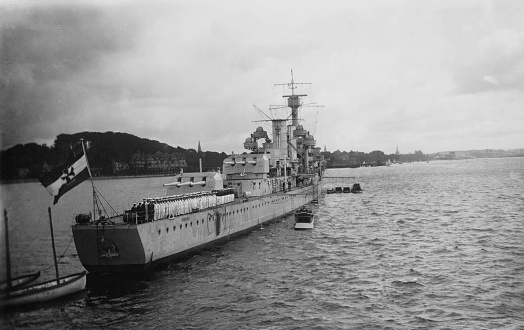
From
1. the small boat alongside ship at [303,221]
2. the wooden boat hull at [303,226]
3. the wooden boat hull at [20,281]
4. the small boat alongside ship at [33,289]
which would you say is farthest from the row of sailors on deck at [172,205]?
the small boat alongside ship at [303,221]

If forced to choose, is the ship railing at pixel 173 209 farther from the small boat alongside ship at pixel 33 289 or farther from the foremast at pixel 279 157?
the foremast at pixel 279 157

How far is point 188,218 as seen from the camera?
94.4 ft

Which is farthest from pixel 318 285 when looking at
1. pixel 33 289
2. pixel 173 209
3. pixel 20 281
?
pixel 20 281

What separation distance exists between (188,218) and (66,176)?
10324 millimetres

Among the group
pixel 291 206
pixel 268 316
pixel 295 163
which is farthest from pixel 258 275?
pixel 295 163

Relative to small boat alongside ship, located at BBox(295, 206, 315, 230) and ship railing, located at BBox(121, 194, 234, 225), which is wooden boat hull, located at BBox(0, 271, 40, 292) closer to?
ship railing, located at BBox(121, 194, 234, 225)

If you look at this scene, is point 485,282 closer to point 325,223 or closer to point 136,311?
point 136,311

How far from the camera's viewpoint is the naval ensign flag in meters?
19.1

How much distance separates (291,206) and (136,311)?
39.1m

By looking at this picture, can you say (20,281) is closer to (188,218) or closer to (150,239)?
(150,239)

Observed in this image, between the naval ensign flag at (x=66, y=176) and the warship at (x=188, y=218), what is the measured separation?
410cm

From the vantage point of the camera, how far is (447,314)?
59.1 ft

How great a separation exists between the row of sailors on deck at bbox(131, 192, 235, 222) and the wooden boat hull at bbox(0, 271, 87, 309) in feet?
15.0

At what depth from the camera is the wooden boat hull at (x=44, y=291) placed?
19.1 meters
